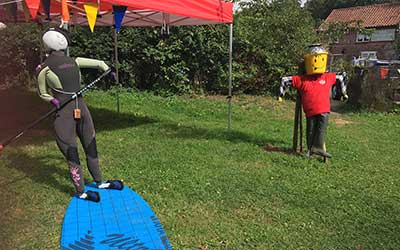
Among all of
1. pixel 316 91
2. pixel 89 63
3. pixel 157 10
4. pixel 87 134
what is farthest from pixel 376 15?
pixel 87 134

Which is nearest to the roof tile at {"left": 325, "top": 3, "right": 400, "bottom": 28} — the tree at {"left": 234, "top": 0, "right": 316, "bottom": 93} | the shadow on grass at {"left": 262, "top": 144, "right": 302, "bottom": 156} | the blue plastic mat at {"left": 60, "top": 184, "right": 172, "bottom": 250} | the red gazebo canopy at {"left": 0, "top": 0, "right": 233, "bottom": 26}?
the tree at {"left": 234, "top": 0, "right": 316, "bottom": 93}

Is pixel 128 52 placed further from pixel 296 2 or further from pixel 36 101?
pixel 296 2

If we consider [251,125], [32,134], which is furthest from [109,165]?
[251,125]

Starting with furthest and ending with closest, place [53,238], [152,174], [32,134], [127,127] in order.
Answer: [127,127] → [32,134] → [152,174] → [53,238]

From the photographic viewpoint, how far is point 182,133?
25.0 ft

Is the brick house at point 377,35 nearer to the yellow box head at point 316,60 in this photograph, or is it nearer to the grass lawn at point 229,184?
the grass lawn at point 229,184

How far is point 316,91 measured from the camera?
5.73 m

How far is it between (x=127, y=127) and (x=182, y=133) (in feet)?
4.01

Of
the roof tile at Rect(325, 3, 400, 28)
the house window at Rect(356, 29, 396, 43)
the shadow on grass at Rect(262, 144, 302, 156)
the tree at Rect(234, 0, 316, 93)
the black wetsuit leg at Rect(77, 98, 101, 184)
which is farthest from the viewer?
the roof tile at Rect(325, 3, 400, 28)

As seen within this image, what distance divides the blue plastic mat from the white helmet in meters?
1.64

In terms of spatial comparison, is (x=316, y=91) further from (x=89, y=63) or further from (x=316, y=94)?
(x=89, y=63)

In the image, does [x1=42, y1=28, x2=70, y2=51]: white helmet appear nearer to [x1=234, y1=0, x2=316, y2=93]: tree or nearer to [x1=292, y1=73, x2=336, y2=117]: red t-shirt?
[x1=292, y1=73, x2=336, y2=117]: red t-shirt

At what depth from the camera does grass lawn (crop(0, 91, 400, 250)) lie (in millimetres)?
3691

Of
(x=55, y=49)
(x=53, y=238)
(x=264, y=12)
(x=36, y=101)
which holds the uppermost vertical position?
(x=264, y=12)
